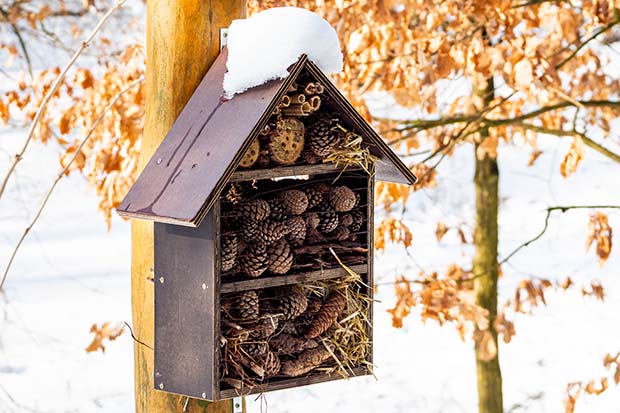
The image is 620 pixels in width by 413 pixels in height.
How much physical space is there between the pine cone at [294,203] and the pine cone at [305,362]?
0.36 meters

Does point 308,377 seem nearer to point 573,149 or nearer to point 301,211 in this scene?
point 301,211

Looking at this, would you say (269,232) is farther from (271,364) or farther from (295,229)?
(271,364)

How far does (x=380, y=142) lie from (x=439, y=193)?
790 centimetres

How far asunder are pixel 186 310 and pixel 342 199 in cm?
50

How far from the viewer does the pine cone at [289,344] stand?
2336 millimetres

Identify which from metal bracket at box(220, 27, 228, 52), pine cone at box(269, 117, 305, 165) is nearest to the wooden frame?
pine cone at box(269, 117, 305, 165)

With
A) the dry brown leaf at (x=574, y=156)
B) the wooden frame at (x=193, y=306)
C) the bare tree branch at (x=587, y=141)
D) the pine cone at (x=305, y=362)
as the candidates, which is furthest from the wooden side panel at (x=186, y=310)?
the bare tree branch at (x=587, y=141)

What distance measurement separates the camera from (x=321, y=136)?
7.71ft

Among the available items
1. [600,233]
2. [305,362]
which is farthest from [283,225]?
[600,233]

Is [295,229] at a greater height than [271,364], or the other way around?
[295,229]

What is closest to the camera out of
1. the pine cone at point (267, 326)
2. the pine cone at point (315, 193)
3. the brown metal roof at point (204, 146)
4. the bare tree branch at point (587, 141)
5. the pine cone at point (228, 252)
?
the brown metal roof at point (204, 146)

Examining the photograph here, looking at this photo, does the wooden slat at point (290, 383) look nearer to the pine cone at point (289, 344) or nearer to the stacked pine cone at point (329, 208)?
the pine cone at point (289, 344)

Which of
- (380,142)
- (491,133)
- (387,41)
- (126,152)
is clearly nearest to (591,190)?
(491,133)

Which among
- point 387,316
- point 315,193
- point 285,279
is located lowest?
point 387,316
